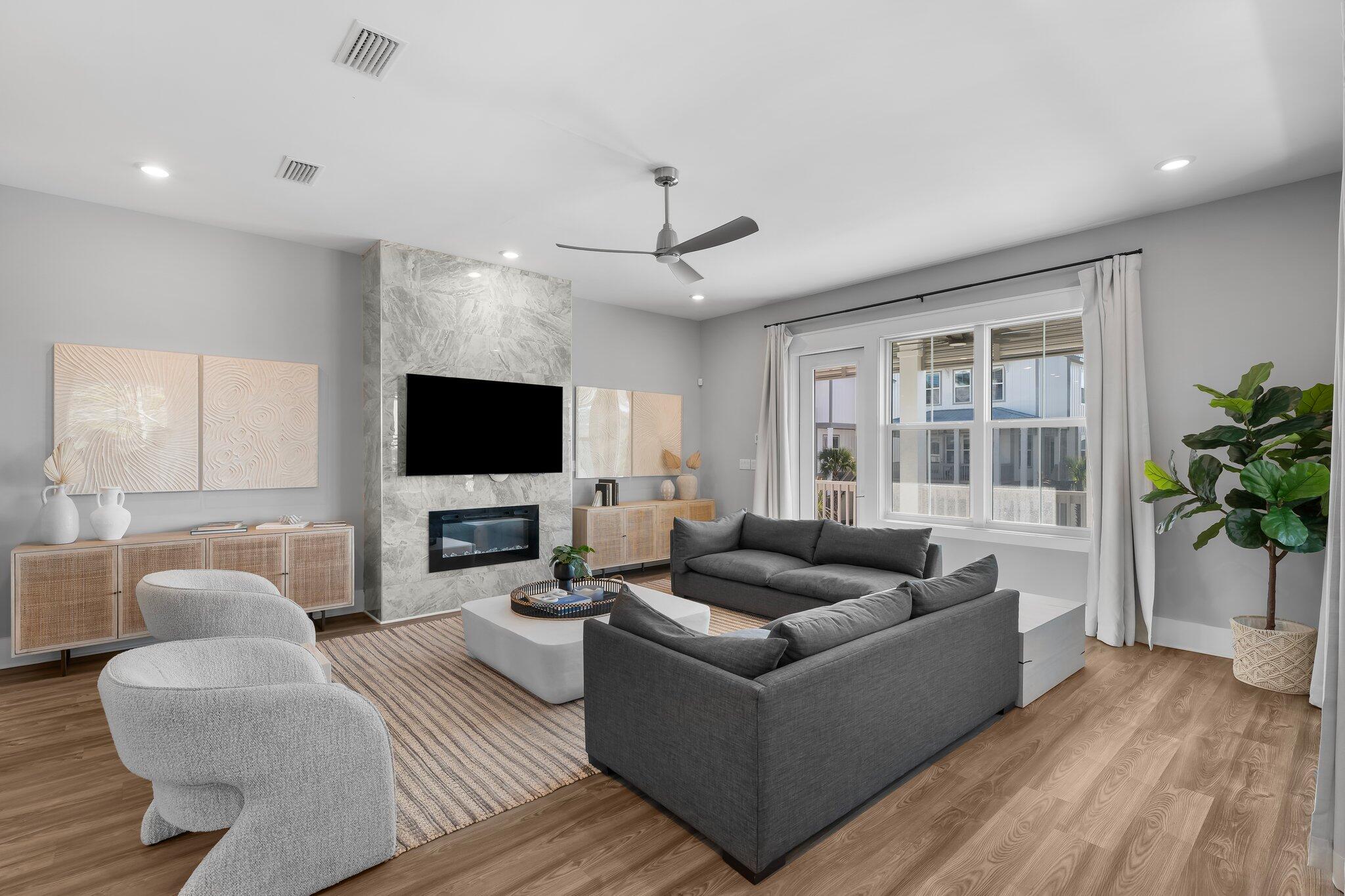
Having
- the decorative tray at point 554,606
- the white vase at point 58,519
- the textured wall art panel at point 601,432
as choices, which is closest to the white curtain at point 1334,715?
the decorative tray at point 554,606

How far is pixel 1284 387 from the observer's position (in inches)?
128

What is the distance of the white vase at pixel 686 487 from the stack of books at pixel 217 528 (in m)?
4.01

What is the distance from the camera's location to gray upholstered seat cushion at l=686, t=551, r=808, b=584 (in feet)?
15.1

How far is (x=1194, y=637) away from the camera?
3924 mm

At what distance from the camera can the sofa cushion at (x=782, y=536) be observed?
4922 mm

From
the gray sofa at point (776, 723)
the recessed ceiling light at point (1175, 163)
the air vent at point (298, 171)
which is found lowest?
the gray sofa at point (776, 723)

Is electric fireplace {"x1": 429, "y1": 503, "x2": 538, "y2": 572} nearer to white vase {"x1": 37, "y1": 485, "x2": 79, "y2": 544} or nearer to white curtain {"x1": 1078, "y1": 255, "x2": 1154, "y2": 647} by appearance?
white vase {"x1": 37, "y1": 485, "x2": 79, "y2": 544}

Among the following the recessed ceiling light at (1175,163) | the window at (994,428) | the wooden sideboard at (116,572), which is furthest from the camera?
the window at (994,428)

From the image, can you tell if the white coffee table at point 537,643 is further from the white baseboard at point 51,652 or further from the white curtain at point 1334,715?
the white curtain at point 1334,715

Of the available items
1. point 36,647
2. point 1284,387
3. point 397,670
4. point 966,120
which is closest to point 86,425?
point 36,647

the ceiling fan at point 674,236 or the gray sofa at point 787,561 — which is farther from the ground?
the ceiling fan at point 674,236

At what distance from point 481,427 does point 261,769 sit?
11.9 ft

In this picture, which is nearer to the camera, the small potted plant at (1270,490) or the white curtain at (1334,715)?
the white curtain at (1334,715)

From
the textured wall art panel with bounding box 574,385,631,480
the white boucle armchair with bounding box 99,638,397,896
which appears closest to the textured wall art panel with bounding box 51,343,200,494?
the white boucle armchair with bounding box 99,638,397,896
